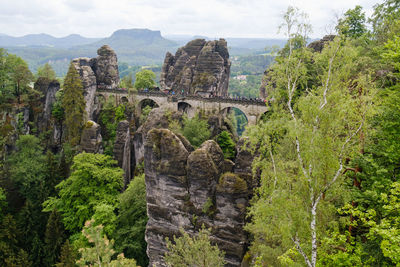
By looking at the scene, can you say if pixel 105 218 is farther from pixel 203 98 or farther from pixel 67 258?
pixel 203 98

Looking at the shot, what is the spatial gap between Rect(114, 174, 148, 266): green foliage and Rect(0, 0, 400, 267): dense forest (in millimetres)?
147

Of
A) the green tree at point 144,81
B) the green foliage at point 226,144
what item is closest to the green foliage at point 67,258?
the green foliage at point 226,144

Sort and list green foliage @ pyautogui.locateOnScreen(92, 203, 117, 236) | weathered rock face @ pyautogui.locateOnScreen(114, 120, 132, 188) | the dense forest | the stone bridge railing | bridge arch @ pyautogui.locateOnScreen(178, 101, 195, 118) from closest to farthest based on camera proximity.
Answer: the dense forest < green foliage @ pyautogui.locateOnScreen(92, 203, 117, 236) < weathered rock face @ pyautogui.locateOnScreen(114, 120, 132, 188) < the stone bridge railing < bridge arch @ pyautogui.locateOnScreen(178, 101, 195, 118)

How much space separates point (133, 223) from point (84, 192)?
7.34 meters

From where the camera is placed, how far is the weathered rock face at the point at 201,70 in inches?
2099

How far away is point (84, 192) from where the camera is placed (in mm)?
31984

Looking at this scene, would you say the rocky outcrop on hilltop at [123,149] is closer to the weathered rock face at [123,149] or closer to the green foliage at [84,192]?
the weathered rock face at [123,149]

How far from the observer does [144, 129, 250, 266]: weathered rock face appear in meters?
21.6

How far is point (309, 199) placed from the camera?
39.7ft

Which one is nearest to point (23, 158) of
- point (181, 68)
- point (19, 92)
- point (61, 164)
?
point (61, 164)

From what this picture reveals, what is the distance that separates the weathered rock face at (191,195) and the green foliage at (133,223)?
4.93m

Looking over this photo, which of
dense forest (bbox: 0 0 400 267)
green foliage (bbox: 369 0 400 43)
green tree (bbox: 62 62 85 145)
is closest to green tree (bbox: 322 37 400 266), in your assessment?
dense forest (bbox: 0 0 400 267)

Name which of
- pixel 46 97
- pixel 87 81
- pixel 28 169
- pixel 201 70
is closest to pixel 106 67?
pixel 87 81

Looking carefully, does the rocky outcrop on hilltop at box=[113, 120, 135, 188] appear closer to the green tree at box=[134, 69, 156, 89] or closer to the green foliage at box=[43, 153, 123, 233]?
the green foliage at box=[43, 153, 123, 233]
